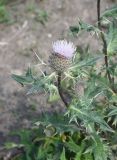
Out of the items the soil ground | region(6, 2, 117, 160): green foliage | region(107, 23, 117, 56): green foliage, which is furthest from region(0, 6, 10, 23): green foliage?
region(107, 23, 117, 56): green foliage

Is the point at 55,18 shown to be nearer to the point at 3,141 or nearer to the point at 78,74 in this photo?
the point at 3,141

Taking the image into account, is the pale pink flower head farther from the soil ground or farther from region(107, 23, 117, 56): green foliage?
the soil ground

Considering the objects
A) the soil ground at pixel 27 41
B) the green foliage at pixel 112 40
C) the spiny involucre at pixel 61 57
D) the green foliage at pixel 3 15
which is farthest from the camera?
the green foliage at pixel 3 15

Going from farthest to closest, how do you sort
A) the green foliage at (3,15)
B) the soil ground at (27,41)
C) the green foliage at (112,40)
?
the green foliage at (3,15) → the soil ground at (27,41) → the green foliage at (112,40)

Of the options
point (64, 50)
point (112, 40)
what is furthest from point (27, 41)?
point (64, 50)

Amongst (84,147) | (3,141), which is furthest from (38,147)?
(3,141)

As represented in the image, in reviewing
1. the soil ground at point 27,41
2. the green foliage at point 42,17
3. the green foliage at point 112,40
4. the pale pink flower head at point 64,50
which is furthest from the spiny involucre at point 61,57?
the green foliage at point 42,17

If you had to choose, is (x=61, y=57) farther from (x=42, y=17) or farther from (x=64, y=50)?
(x=42, y=17)

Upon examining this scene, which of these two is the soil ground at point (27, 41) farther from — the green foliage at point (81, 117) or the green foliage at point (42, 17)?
the green foliage at point (81, 117)
